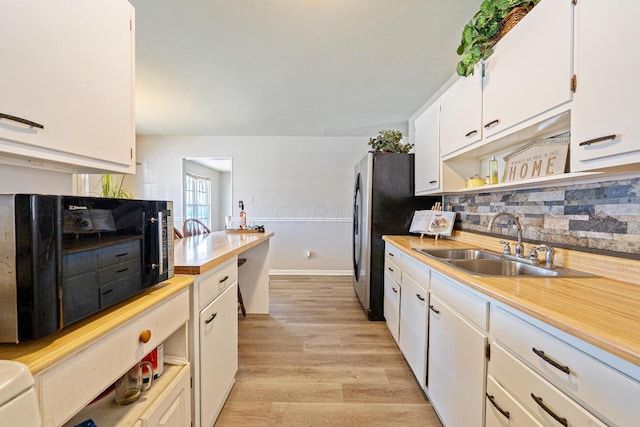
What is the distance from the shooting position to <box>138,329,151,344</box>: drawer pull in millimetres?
789

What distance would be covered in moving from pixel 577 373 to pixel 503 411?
0.35 m

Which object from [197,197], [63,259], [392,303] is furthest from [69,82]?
[197,197]

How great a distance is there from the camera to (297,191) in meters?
4.38

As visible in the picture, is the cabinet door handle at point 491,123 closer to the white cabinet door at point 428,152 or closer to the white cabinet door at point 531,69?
the white cabinet door at point 531,69

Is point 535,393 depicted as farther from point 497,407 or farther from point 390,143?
point 390,143

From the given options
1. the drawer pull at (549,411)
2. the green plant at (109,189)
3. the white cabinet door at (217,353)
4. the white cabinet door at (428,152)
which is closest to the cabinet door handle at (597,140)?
the drawer pull at (549,411)

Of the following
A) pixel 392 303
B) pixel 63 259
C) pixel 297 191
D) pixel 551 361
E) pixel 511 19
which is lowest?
pixel 392 303

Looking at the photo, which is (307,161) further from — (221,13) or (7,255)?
(7,255)

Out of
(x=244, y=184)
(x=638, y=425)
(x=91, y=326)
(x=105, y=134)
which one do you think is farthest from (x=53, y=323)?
(x=244, y=184)

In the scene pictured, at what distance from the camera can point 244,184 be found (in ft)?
14.3

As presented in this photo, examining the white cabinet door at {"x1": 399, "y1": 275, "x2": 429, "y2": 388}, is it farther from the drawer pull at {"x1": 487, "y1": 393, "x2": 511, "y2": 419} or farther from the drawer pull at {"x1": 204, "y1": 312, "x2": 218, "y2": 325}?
the drawer pull at {"x1": 204, "y1": 312, "x2": 218, "y2": 325}

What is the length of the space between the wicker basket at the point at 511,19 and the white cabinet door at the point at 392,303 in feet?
5.62

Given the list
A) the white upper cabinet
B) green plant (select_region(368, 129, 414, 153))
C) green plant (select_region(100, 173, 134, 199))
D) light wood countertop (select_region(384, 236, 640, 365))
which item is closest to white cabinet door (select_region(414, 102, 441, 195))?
green plant (select_region(368, 129, 414, 153))

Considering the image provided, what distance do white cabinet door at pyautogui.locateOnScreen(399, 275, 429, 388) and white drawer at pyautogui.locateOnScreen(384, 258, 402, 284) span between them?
0.12 meters
